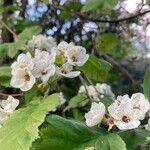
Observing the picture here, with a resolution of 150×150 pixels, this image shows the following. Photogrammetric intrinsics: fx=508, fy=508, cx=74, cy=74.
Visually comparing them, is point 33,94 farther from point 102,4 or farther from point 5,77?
point 102,4

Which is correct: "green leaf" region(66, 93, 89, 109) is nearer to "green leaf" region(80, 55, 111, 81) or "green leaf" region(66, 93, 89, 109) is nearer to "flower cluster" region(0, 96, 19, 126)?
"green leaf" region(80, 55, 111, 81)

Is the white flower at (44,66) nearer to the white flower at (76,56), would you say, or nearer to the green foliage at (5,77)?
the white flower at (76,56)

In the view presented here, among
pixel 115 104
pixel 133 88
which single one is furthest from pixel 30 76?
pixel 133 88

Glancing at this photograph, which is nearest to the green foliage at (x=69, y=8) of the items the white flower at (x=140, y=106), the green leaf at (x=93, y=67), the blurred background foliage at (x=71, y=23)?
the blurred background foliage at (x=71, y=23)

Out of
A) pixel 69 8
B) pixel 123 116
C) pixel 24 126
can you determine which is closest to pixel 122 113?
pixel 123 116

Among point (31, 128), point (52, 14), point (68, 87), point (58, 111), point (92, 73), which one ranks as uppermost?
point (31, 128)

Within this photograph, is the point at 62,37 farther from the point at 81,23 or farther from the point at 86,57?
the point at 86,57
